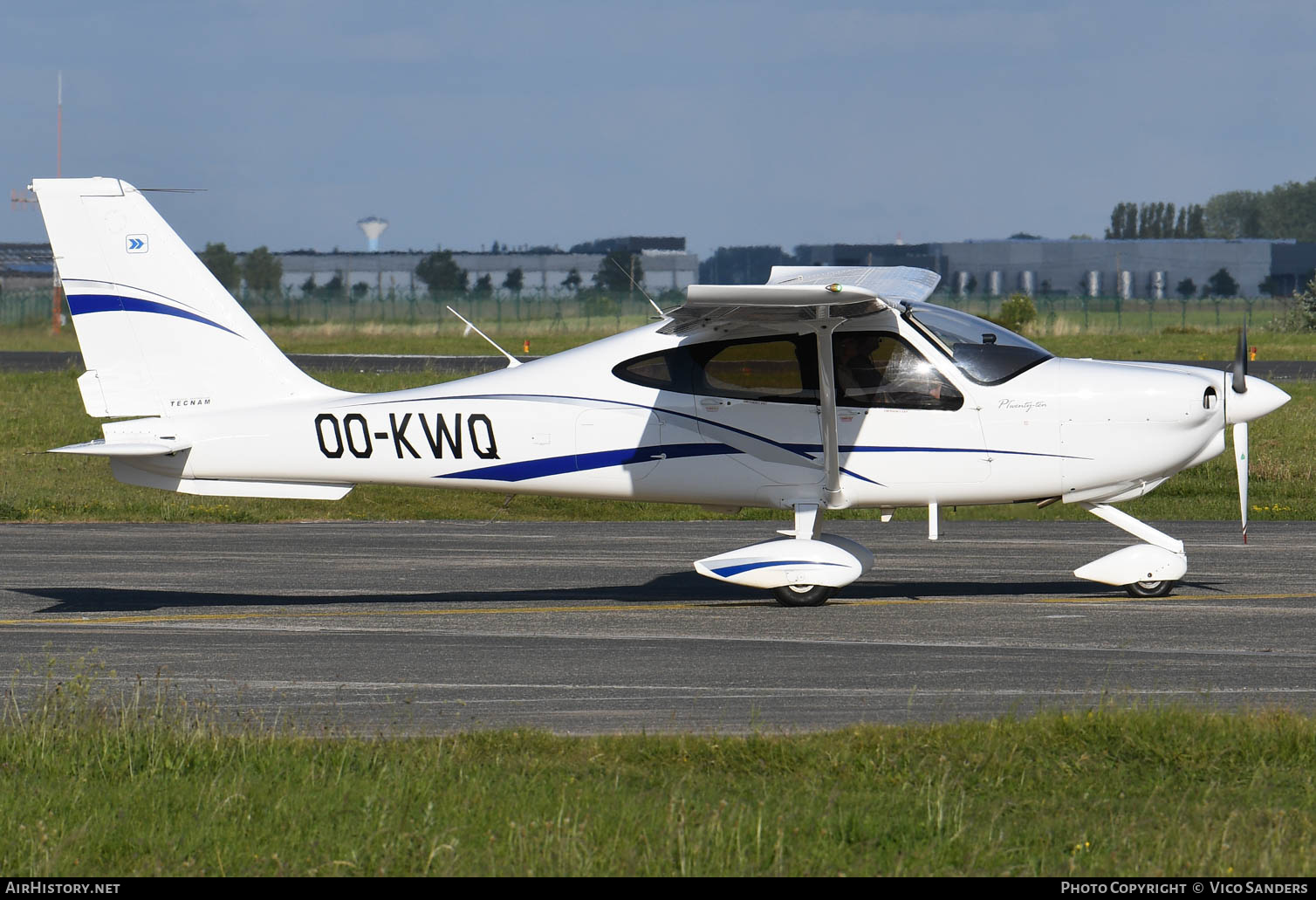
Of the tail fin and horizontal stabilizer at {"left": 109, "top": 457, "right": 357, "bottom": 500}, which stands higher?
the tail fin

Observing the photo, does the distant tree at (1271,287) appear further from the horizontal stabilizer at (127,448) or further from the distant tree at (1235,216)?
the horizontal stabilizer at (127,448)

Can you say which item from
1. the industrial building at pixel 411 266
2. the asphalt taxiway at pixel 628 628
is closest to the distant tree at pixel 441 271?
the industrial building at pixel 411 266

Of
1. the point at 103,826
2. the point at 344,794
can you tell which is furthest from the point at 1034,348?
the point at 103,826

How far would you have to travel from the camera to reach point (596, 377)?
11.6 meters

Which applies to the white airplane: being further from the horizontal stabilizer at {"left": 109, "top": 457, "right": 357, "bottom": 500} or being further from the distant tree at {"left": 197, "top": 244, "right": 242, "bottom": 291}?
the distant tree at {"left": 197, "top": 244, "right": 242, "bottom": 291}

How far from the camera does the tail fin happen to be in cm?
1127

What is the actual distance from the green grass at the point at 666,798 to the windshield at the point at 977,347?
4004 millimetres

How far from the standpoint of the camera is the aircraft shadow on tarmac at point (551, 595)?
39.3 ft

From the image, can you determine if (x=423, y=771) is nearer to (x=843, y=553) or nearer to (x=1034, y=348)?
(x=843, y=553)

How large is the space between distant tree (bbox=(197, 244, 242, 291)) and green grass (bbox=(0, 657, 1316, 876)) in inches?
2752

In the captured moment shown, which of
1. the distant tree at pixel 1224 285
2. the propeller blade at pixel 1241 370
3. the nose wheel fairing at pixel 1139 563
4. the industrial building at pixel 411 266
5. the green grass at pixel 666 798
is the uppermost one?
the industrial building at pixel 411 266

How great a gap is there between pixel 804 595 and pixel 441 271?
80.8 m

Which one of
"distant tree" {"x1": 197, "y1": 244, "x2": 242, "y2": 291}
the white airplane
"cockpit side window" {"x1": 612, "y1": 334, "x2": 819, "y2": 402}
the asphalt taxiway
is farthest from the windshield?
"distant tree" {"x1": 197, "y1": 244, "x2": 242, "y2": 291}

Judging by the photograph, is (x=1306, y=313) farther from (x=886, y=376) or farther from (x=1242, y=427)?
(x=886, y=376)
